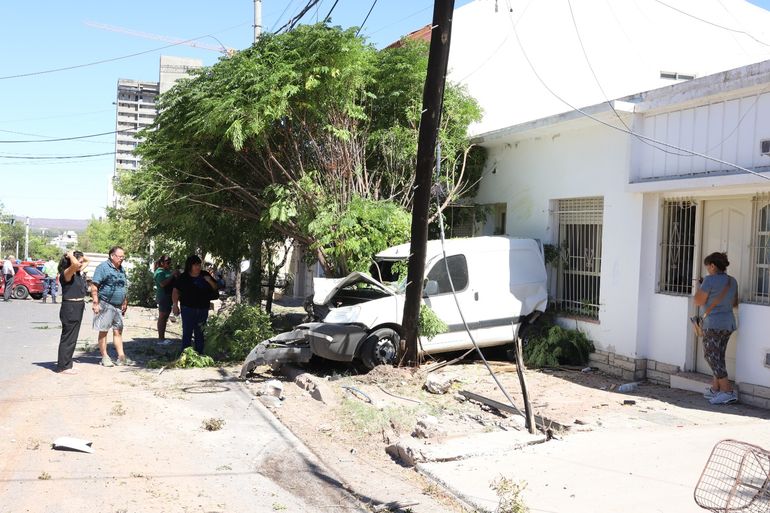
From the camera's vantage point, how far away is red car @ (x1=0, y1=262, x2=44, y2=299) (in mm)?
27219

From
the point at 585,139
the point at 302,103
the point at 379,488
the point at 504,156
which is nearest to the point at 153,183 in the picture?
the point at 302,103

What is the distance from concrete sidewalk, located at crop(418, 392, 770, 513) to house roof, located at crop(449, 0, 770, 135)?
9280 millimetres

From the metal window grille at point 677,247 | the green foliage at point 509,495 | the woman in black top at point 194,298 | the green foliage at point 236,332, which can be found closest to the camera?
the green foliage at point 509,495

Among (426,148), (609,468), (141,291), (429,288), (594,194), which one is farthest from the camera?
(141,291)

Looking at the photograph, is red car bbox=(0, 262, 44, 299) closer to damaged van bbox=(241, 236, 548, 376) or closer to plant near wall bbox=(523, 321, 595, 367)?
damaged van bbox=(241, 236, 548, 376)

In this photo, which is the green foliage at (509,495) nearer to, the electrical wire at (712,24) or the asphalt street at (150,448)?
the asphalt street at (150,448)

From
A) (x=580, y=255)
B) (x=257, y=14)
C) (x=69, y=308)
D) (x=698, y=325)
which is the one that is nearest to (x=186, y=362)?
(x=69, y=308)

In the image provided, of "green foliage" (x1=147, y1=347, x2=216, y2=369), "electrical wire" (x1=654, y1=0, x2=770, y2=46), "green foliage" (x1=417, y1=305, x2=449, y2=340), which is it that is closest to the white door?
"green foliage" (x1=417, y1=305, x2=449, y2=340)

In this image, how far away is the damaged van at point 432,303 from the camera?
9680 mm

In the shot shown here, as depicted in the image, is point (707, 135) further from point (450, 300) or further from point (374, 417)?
point (374, 417)

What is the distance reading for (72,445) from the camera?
6148mm

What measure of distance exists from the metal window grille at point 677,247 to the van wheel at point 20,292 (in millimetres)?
25601

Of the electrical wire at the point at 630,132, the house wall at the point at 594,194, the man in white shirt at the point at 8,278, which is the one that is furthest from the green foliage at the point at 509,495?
the man in white shirt at the point at 8,278

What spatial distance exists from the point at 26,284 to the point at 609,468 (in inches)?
1069
